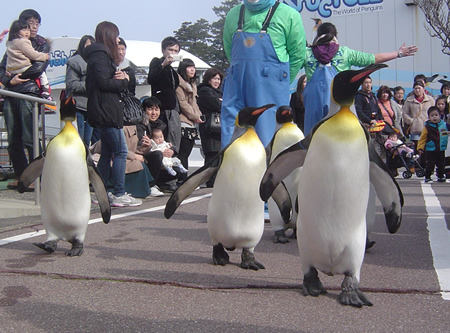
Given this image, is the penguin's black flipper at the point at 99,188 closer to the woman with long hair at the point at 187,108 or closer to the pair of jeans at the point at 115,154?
the pair of jeans at the point at 115,154

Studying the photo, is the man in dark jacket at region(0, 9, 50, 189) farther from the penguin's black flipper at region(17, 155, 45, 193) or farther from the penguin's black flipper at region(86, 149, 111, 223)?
the penguin's black flipper at region(86, 149, 111, 223)

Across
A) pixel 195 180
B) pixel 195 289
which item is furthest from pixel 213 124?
pixel 195 289

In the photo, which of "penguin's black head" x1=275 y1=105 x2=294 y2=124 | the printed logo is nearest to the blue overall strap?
the printed logo

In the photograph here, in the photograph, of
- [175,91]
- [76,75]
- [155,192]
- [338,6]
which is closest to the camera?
[76,75]

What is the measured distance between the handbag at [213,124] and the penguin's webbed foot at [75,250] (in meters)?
3.95

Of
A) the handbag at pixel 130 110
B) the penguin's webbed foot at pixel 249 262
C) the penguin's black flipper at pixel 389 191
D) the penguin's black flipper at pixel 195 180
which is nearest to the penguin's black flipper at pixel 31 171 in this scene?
the penguin's black flipper at pixel 195 180

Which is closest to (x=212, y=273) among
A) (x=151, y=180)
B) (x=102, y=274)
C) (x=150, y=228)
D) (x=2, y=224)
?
(x=102, y=274)

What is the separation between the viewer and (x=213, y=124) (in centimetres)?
775

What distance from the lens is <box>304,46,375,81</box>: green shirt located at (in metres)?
4.82

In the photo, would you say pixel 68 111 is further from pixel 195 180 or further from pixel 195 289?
pixel 195 289

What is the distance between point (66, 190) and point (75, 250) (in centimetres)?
39

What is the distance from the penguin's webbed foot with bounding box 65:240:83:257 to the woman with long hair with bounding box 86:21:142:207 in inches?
95.2

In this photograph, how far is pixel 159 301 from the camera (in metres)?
2.83

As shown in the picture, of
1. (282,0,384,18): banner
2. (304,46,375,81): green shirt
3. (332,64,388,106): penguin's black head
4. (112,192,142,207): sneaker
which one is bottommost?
(112,192,142,207): sneaker
